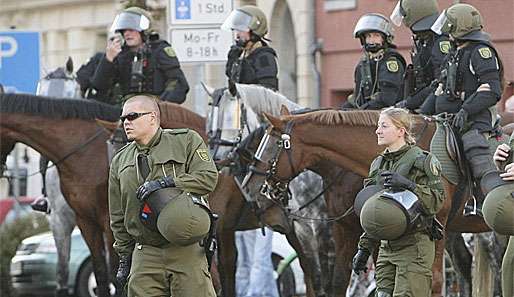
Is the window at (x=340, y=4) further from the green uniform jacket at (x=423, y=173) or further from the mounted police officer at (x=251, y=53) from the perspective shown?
the green uniform jacket at (x=423, y=173)

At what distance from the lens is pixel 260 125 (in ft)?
47.4

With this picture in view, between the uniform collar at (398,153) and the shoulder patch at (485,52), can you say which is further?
the shoulder patch at (485,52)

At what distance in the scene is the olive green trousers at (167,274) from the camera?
10.4 metres

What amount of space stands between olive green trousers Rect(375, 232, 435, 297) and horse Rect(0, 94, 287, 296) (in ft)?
13.4

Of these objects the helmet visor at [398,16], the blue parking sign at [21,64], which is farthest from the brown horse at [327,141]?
the blue parking sign at [21,64]

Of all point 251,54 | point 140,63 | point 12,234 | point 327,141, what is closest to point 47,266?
point 12,234

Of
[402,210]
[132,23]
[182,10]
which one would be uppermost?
[182,10]

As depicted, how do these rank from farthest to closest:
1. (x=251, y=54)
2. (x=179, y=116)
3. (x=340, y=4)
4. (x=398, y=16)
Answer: (x=340, y=4) → (x=251, y=54) → (x=179, y=116) → (x=398, y=16)

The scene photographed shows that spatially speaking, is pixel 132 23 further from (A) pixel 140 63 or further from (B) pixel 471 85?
(B) pixel 471 85

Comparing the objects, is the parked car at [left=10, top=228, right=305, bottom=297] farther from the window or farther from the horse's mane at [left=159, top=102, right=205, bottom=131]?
the window

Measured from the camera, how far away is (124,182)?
10.5 metres

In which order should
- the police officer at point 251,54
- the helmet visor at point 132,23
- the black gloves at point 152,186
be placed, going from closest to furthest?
the black gloves at point 152,186, the police officer at point 251,54, the helmet visor at point 132,23

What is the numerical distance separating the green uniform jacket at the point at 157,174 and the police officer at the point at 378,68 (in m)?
3.91

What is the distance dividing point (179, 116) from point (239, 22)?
4.34ft
